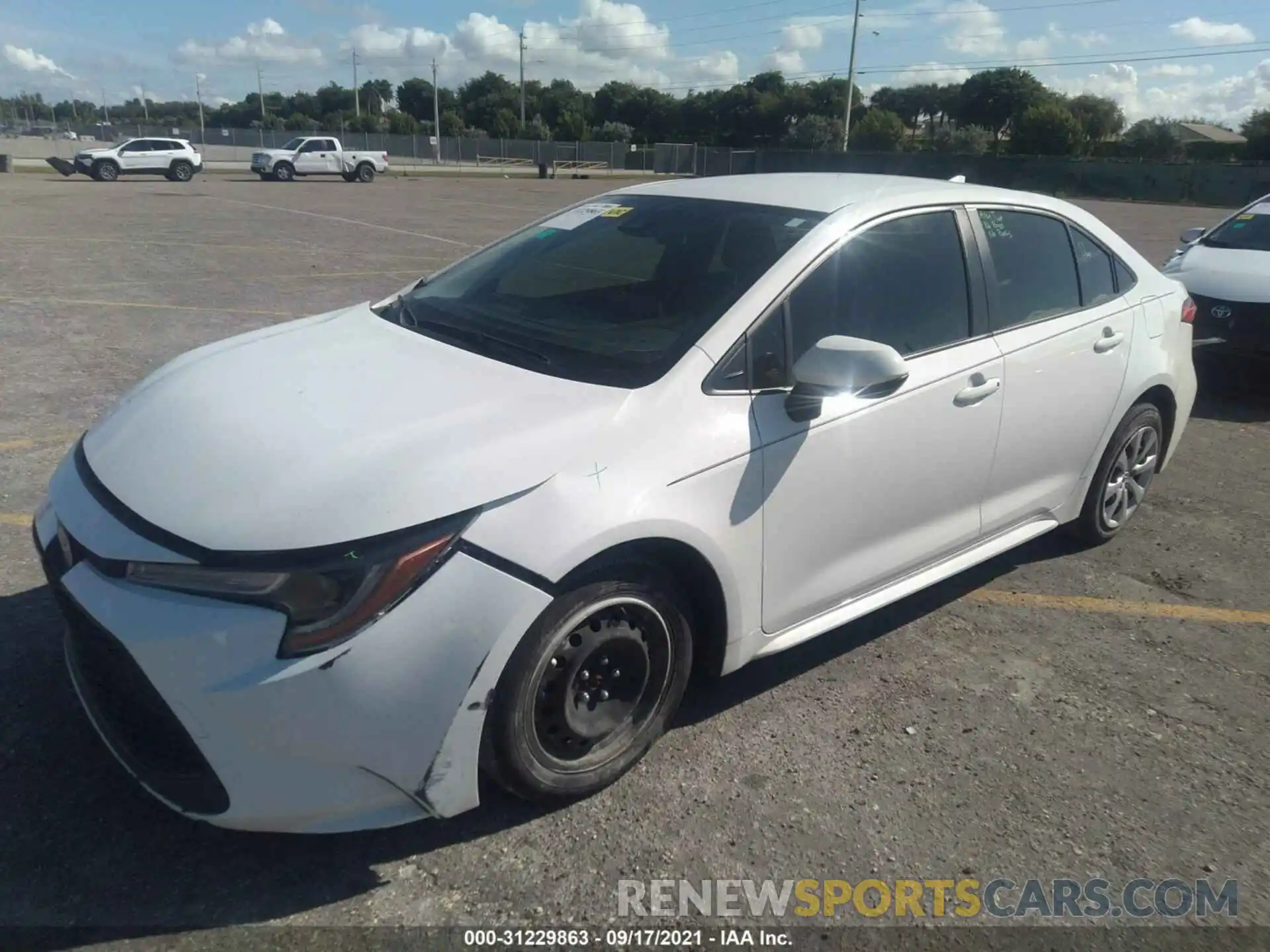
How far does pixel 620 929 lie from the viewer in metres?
2.38

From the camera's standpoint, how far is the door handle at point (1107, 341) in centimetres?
413

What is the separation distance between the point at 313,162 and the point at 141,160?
6.14 m

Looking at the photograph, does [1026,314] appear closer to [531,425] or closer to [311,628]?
[531,425]

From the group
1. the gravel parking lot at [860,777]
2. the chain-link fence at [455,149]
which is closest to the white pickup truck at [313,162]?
the chain-link fence at [455,149]

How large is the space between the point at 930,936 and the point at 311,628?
5.48 ft

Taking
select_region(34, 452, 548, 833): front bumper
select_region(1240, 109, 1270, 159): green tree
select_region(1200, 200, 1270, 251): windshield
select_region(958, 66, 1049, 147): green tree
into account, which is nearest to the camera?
select_region(34, 452, 548, 833): front bumper

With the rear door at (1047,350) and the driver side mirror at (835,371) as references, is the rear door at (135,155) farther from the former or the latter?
the driver side mirror at (835,371)

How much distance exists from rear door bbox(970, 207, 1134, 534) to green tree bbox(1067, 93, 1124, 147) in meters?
90.3

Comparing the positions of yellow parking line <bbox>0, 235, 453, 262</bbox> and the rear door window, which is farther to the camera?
yellow parking line <bbox>0, 235, 453, 262</bbox>

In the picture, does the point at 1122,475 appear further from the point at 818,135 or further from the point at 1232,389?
the point at 818,135

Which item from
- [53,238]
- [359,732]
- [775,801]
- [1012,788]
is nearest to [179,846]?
[359,732]

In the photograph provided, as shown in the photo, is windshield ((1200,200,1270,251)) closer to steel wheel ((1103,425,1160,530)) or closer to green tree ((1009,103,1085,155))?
steel wheel ((1103,425,1160,530))

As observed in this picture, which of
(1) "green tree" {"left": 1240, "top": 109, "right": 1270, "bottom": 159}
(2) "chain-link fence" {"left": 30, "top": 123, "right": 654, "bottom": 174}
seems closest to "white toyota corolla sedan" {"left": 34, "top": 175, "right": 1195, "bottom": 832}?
(2) "chain-link fence" {"left": 30, "top": 123, "right": 654, "bottom": 174}

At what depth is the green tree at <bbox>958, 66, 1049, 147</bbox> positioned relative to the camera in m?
90.8
